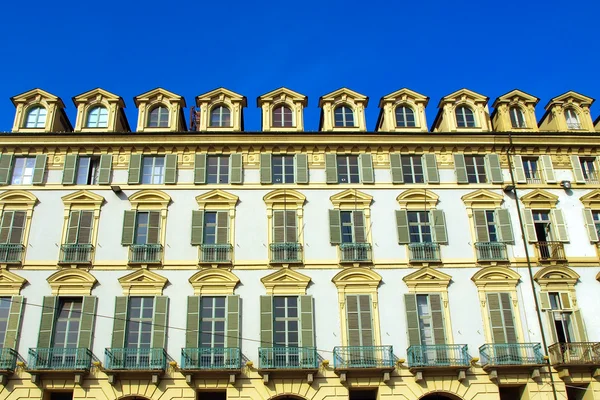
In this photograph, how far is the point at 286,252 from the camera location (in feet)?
92.7

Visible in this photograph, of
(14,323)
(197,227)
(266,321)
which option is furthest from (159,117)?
(266,321)

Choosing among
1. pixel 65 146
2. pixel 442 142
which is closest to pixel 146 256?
pixel 65 146

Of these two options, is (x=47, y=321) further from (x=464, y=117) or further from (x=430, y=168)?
(x=464, y=117)

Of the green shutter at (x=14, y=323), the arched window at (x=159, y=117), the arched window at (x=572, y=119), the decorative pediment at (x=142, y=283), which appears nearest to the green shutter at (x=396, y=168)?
the arched window at (x=572, y=119)

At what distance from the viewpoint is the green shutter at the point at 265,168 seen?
3002cm

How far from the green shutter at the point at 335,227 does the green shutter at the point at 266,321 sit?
3879 mm

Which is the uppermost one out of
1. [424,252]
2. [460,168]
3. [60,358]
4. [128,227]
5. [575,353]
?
[460,168]

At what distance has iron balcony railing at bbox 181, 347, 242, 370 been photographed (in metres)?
25.7

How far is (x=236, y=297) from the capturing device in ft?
89.4

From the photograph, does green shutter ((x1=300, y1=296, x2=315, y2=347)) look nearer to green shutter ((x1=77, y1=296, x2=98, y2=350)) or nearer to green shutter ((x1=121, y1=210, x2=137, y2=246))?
green shutter ((x1=121, y1=210, x2=137, y2=246))

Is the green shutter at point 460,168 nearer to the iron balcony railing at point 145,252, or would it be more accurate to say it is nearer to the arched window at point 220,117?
the arched window at point 220,117

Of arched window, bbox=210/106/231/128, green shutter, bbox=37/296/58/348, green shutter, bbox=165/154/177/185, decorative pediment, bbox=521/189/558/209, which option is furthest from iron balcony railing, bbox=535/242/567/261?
green shutter, bbox=37/296/58/348

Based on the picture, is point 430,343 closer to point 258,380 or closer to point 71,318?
point 258,380

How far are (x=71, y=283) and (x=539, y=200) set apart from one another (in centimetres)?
2140
